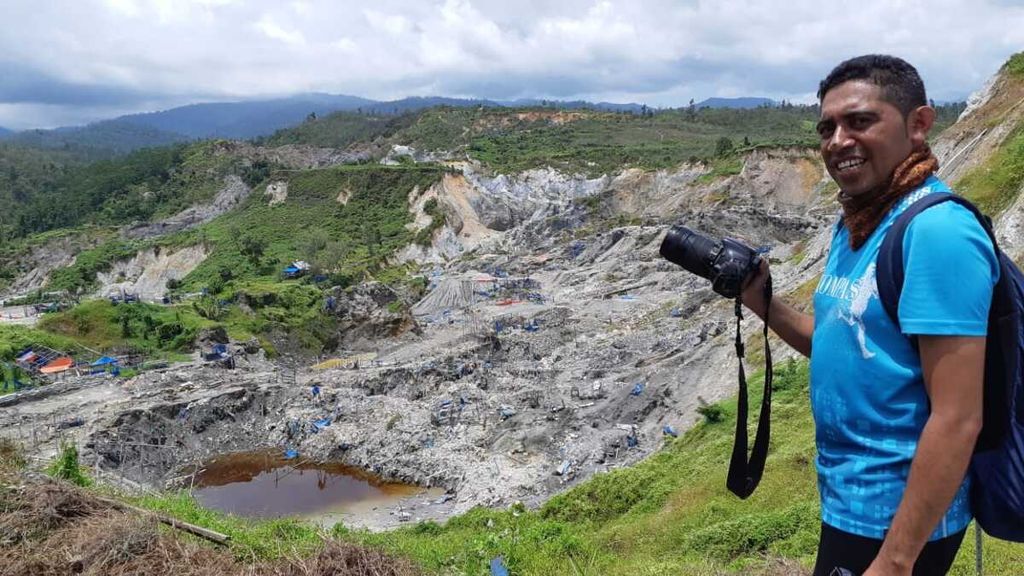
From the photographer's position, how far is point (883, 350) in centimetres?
167

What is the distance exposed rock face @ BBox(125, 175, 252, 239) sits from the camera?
66.0 meters

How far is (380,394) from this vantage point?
966 inches

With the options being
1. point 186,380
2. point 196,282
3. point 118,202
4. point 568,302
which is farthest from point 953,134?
point 118,202

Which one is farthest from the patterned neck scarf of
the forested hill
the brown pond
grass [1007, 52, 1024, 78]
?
the forested hill

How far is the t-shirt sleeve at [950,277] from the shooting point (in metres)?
1.48

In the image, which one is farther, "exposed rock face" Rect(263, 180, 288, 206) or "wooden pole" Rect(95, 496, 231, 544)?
"exposed rock face" Rect(263, 180, 288, 206)

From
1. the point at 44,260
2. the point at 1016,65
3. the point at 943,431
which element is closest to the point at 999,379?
the point at 943,431

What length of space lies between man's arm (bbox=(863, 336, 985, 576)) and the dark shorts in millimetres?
169

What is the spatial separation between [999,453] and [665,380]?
58.3 feet

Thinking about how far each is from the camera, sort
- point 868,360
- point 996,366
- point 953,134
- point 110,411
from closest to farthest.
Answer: point 996,366, point 868,360, point 110,411, point 953,134

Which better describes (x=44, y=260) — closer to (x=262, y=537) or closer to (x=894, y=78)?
(x=262, y=537)

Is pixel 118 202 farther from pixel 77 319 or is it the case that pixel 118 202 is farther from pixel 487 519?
pixel 487 519

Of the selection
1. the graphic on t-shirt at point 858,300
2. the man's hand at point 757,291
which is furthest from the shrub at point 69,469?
the graphic on t-shirt at point 858,300

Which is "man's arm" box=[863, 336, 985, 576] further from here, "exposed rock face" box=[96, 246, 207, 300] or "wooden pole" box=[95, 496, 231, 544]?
"exposed rock face" box=[96, 246, 207, 300]
